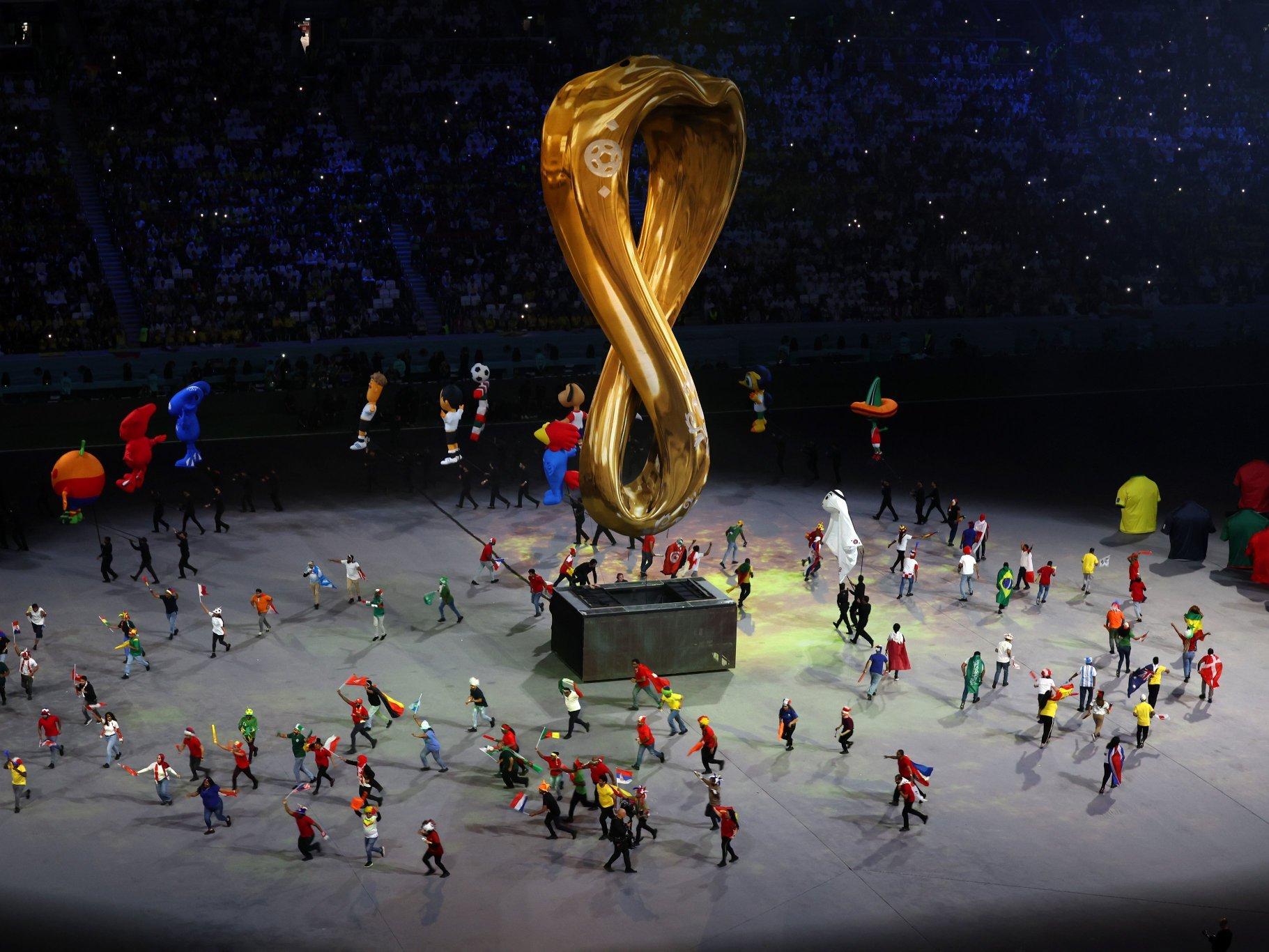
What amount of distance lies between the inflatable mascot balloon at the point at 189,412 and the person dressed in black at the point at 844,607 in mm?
11671

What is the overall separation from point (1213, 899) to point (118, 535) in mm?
22835

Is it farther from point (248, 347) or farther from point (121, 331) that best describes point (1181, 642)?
point (121, 331)

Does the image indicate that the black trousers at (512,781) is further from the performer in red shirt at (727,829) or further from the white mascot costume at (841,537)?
the white mascot costume at (841,537)

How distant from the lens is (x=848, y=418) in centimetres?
4525

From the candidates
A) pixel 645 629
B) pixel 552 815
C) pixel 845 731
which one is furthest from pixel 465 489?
pixel 552 815

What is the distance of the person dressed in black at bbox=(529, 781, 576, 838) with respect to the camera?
21547 millimetres

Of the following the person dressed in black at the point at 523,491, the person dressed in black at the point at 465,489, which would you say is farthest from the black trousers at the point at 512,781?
the person dressed in black at the point at 465,489

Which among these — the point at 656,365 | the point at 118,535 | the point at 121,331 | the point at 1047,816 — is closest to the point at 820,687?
the point at 1047,816

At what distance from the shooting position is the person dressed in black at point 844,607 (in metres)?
28.9

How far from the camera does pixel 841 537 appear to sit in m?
29.8

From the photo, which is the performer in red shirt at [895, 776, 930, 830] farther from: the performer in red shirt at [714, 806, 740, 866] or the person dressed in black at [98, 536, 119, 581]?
the person dressed in black at [98, 536, 119, 581]

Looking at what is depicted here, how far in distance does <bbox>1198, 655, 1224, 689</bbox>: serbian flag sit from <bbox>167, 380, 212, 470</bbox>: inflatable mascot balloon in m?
17.3

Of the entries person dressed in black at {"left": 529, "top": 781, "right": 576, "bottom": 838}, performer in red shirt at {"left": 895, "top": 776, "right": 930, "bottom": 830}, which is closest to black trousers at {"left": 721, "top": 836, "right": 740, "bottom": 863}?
person dressed in black at {"left": 529, "top": 781, "right": 576, "bottom": 838}

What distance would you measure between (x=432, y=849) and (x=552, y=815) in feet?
6.35
